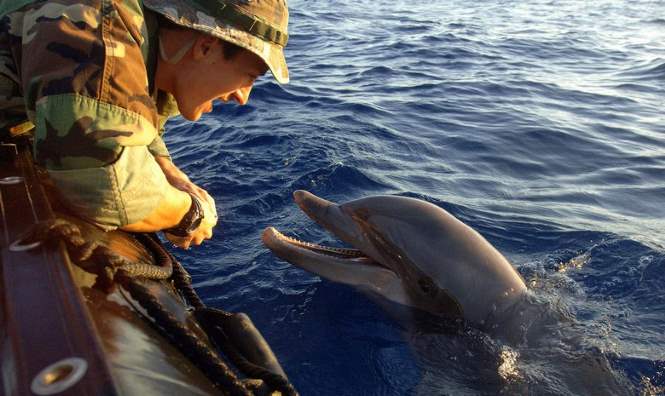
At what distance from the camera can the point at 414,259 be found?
4691 millimetres

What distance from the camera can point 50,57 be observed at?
253cm

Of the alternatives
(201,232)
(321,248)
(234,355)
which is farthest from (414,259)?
(234,355)

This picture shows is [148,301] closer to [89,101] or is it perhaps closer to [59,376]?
[59,376]

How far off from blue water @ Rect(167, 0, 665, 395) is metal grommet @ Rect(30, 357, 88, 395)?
2.83 metres

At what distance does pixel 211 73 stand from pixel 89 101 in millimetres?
1240

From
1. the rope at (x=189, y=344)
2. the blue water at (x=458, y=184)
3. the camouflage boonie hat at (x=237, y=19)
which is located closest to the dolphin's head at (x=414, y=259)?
the blue water at (x=458, y=184)

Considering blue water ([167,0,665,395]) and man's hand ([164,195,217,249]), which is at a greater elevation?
man's hand ([164,195,217,249])

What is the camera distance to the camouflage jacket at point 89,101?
2.52 m

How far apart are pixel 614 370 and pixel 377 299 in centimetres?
182

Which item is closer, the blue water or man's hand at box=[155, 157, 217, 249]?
man's hand at box=[155, 157, 217, 249]

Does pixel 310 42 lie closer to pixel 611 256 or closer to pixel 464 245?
pixel 611 256

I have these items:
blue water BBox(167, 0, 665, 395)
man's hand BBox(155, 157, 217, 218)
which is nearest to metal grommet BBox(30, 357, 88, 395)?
man's hand BBox(155, 157, 217, 218)

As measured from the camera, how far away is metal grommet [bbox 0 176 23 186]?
109 inches

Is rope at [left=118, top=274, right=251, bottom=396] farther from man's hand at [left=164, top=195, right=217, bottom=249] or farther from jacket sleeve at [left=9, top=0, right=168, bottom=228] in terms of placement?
man's hand at [left=164, top=195, right=217, bottom=249]
